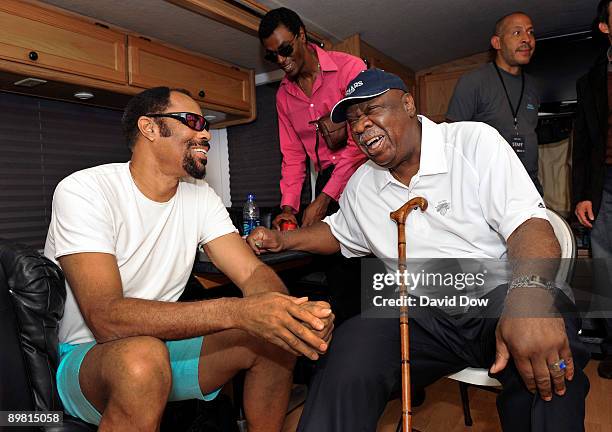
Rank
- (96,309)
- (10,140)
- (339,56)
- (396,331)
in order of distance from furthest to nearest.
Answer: (10,140)
(339,56)
(396,331)
(96,309)

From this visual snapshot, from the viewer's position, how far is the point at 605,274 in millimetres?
2855

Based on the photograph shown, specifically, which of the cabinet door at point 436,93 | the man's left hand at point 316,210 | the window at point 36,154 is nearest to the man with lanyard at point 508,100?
the man's left hand at point 316,210

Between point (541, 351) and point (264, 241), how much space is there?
40.3 inches

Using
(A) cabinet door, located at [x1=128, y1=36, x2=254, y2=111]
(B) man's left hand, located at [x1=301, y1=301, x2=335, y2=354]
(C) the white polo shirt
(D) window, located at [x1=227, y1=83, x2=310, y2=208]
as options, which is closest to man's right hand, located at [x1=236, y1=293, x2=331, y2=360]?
(B) man's left hand, located at [x1=301, y1=301, x2=335, y2=354]

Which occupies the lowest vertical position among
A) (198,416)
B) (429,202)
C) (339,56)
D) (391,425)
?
(391,425)

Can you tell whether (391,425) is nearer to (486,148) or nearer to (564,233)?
(564,233)

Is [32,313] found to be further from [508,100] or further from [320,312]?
[508,100]

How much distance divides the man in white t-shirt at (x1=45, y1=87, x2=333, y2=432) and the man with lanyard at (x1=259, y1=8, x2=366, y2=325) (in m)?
0.58

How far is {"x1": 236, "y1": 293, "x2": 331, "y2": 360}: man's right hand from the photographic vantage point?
41.8 inches

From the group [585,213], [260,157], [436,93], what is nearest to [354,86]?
[585,213]

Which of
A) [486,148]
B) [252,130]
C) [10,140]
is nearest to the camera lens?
[486,148]

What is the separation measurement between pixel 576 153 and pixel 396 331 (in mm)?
2029

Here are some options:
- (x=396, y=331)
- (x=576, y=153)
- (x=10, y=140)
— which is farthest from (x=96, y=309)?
(x=576, y=153)

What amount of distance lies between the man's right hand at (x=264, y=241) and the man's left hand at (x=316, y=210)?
0.36 metres
